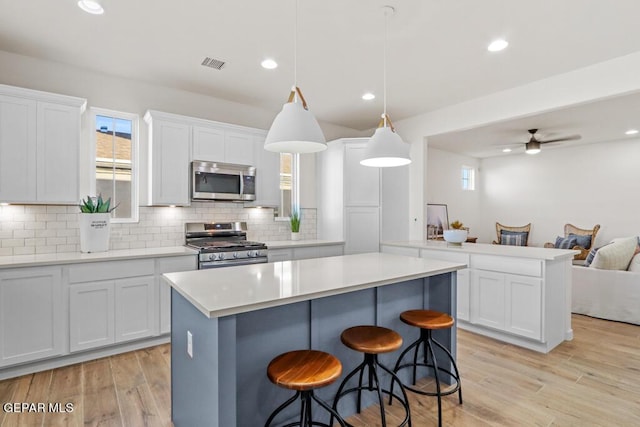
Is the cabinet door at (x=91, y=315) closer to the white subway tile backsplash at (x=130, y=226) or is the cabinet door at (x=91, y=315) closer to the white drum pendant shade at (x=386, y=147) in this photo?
the white subway tile backsplash at (x=130, y=226)

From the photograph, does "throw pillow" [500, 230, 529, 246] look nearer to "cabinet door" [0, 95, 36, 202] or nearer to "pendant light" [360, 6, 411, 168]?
"pendant light" [360, 6, 411, 168]

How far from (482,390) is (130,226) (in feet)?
12.1

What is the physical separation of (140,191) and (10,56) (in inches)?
63.5

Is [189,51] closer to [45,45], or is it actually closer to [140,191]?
[45,45]

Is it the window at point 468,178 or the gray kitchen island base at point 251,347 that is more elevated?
the window at point 468,178

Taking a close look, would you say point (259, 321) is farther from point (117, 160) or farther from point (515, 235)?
point (515, 235)

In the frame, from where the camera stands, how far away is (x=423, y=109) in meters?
4.72

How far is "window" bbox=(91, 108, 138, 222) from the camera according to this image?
358 centimetres

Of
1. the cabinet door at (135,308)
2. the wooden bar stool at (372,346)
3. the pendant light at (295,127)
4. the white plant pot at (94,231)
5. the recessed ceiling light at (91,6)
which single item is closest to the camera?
the wooden bar stool at (372,346)

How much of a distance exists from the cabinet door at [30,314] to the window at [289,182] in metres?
2.83

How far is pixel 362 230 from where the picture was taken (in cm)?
484

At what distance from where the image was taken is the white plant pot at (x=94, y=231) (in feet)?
10.6

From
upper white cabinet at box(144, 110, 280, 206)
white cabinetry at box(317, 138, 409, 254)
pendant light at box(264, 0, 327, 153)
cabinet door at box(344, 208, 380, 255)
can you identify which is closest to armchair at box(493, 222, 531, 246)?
white cabinetry at box(317, 138, 409, 254)

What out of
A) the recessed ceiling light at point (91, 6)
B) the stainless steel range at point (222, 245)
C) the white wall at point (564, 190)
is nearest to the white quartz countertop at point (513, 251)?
the stainless steel range at point (222, 245)
